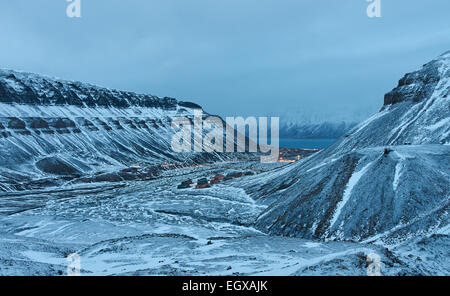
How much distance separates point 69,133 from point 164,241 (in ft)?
403

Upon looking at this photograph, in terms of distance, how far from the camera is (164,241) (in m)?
31.3

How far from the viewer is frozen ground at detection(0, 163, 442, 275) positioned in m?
18.7

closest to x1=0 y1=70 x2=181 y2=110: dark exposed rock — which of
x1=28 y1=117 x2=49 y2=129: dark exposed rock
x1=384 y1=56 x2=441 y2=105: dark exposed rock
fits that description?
x1=28 y1=117 x2=49 y2=129: dark exposed rock

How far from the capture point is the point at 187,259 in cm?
2380

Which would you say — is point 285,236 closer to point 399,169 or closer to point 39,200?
point 399,169

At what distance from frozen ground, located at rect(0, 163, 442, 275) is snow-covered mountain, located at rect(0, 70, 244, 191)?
31.0 metres

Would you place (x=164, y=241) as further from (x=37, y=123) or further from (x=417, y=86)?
(x=37, y=123)

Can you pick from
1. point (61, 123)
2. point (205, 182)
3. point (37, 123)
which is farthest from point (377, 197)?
point (61, 123)

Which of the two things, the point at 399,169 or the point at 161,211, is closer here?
the point at 399,169

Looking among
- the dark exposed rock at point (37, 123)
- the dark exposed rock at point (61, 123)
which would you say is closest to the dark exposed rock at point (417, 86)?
the dark exposed rock at point (61, 123)

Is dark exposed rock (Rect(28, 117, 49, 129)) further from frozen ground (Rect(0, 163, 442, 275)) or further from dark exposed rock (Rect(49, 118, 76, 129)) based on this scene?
frozen ground (Rect(0, 163, 442, 275))

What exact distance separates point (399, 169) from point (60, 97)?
163 meters

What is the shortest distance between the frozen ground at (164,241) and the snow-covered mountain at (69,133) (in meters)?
31.0
